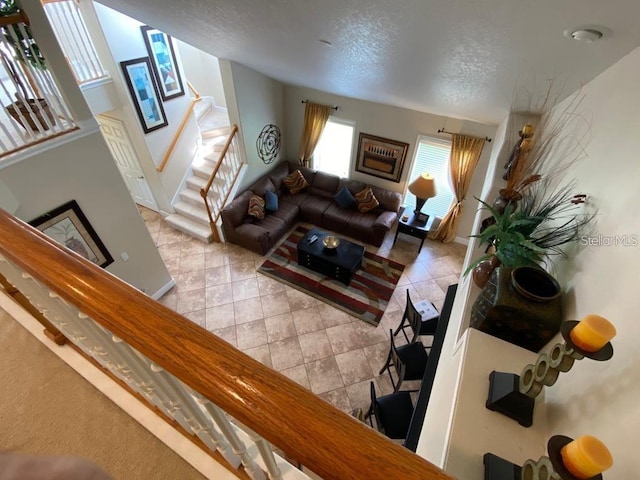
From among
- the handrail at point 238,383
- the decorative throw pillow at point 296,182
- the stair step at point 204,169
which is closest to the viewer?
the handrail at point 238,383

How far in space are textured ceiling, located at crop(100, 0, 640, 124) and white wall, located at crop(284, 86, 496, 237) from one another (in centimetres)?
205

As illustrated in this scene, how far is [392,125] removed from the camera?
5.12 m

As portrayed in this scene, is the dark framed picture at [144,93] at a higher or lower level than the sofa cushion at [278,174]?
higher

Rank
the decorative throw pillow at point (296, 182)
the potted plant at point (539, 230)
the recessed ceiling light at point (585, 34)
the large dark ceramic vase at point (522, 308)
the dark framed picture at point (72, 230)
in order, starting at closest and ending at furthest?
the recessed ceiling light at point (585, 34)
the large dark ceramic vase at point (522, 308)
the potted plant at point (539, 230)
the dark framed picture at point (72, 230)
the decorative throw pillow at point (296, 182)

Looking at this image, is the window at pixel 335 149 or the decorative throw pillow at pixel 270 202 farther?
the window at pixel 335 149

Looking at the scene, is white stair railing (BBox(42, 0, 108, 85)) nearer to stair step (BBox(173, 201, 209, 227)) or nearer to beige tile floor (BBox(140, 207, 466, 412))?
stair step (BBox(173, 201, 209, 227))

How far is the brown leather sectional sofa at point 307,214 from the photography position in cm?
506

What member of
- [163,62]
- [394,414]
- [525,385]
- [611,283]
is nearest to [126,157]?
[163,62]

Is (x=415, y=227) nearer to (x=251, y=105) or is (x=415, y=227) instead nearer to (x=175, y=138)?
(x=251, y=105)

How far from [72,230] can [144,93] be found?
2.55 meters

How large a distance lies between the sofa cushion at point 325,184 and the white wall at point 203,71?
2589mm

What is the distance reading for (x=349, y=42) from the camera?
5.95 feet

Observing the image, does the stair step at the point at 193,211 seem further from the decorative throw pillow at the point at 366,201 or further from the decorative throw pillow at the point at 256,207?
the decorative throw pillow at the point at 366,201

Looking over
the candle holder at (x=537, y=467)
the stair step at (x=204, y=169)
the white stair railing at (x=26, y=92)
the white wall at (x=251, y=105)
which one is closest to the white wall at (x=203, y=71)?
the white wall at (x=251, y=105)
